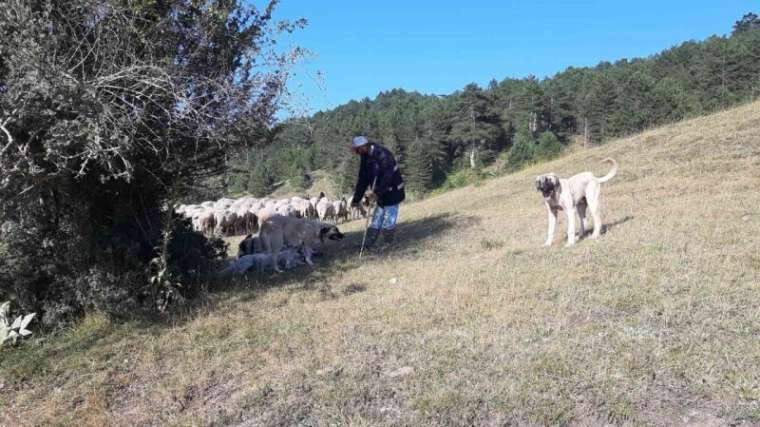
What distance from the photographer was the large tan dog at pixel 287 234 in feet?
28.8

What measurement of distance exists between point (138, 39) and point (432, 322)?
3.89 meters

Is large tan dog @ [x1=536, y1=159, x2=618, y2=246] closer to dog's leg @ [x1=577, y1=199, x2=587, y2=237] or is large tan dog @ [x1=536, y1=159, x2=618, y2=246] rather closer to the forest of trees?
dog's leg @ [x1=577, y1=199, x2=587, y2=237]

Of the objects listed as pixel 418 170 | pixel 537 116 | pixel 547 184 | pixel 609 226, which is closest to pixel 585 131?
pixel 537 116

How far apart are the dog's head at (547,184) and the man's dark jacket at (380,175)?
2.63m

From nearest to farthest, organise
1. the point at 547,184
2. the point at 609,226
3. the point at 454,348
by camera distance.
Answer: the point at 454,348
the point at 547,184
the point at 609,226

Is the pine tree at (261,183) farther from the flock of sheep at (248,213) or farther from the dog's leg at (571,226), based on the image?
the dog's leg at (571,226)

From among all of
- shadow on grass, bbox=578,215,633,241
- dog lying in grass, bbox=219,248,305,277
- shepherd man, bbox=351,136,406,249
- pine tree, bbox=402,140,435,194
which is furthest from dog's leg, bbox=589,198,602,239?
pine tree, bbox=402,140,435,194

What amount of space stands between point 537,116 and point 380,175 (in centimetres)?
7853

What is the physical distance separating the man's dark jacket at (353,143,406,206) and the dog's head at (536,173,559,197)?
2.63 metres

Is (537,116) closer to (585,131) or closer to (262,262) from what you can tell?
(585,131)

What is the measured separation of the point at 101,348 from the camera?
4.83 metres

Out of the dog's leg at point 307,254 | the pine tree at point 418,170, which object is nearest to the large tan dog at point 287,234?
the dog's leg at point 307,254

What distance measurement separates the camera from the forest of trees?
57.5 meters

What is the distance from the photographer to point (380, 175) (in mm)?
9031
